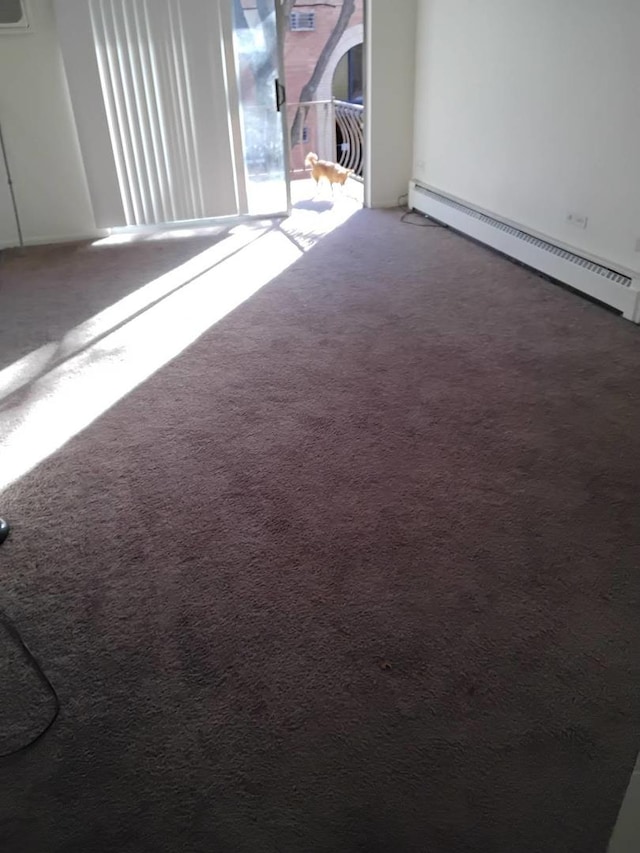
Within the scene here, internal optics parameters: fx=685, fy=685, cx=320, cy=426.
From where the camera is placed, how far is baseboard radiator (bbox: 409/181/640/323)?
353 cm

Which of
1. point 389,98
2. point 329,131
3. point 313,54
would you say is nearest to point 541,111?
point 389,98

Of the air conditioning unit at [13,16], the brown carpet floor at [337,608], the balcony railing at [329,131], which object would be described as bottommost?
the balcony railing at [329,131]

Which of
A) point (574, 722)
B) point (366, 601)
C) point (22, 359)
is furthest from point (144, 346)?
point (574, 722)

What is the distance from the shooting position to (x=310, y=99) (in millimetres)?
10305

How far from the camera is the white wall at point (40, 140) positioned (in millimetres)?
4594

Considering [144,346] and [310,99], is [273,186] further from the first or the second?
[310,99]

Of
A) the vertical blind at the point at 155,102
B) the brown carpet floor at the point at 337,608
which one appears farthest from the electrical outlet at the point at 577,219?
the vertical blind at the point at 155,102

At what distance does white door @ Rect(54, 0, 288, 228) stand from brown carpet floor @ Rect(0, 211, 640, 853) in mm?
2582

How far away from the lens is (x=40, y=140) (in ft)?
16.0

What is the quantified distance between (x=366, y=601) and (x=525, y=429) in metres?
1.11

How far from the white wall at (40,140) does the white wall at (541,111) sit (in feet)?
8.87

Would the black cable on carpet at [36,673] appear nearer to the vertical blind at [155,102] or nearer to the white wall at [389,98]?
the vertical blind at [155,102]

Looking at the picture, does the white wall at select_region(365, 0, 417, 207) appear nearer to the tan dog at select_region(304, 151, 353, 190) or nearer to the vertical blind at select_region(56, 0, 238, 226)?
the tan dog at select_region(304, 151, 353, 190)

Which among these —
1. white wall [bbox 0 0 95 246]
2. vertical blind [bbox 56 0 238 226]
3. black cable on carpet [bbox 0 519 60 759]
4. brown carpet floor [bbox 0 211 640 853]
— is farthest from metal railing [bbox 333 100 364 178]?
black cable on carpet [bbox 0 519 60 759]
